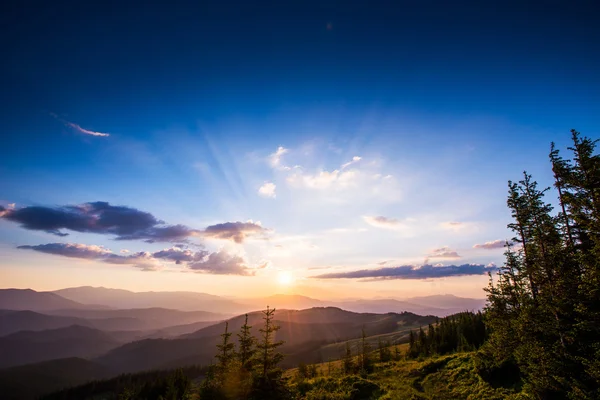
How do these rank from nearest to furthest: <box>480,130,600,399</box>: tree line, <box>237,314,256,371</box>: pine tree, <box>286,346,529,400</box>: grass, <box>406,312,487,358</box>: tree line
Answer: <box>480,130,600,399</box>: tree line
<box>286,346,529,400</box>: grass
<box>237,314,256,371</box>: pine tree
<box>406,312,487,358</box>: tree line

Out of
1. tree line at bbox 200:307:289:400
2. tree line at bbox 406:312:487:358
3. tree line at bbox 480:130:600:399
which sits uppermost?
tree line at bbox 480:130:600:399

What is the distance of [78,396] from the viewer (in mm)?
145625

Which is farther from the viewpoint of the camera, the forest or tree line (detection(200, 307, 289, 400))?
tree line (detection(200, 307, 289, 400))

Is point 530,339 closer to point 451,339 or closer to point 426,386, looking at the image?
point 426,386

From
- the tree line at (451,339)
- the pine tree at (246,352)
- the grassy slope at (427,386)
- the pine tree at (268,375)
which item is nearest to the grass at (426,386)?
the grassy slope at (427,386)

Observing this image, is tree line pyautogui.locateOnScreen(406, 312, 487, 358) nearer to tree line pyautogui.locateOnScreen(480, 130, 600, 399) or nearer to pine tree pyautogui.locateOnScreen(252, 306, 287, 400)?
tree line pyautogui.locateOnScreen(480, 130, 600, 399)

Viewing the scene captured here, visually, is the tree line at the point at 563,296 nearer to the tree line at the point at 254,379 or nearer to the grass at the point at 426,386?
the grass at the point at 426,386

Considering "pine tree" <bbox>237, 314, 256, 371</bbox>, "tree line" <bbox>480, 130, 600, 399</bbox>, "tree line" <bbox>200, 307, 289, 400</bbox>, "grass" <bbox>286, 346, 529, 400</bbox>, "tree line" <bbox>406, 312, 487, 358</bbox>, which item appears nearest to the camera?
"tree line" <bbox>480, 130, 600, 399</bbox>

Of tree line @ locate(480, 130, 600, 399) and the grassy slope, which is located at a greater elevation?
tree line @ locate(480, 130, 600, 399)

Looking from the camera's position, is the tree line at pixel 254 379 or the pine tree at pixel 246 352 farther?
the pine tree at pixel 246 352

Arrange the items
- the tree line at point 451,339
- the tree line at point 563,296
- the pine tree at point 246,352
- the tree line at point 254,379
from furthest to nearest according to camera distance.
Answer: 1. the tree line at point 451,339
2. the pine tree at point 246,352
3. the tree line at point 254,379
4. the tree line at point 563,296

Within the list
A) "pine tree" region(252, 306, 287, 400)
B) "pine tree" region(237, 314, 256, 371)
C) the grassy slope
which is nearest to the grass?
the grassy slope

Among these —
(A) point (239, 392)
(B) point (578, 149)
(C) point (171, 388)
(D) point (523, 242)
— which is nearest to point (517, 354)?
(D) point (523, 242)

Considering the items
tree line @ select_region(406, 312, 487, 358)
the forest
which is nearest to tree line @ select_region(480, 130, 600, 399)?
the forest
